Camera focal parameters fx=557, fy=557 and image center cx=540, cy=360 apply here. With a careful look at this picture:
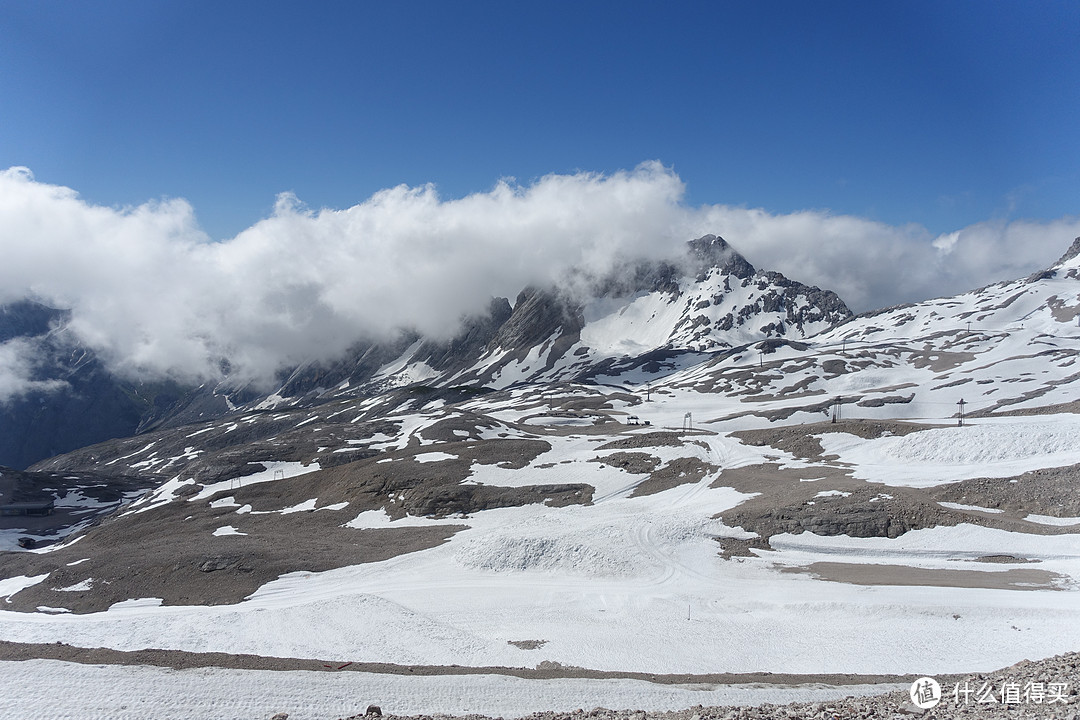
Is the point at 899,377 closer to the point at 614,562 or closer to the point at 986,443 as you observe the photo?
the point at 986,443

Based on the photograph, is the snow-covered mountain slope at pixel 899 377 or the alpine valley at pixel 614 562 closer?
the alpine valley at pixel 614 562

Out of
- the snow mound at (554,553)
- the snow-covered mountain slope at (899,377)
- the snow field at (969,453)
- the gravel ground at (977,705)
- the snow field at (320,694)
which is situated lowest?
the snow field at (320,694)

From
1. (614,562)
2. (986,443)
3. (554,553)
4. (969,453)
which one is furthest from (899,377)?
(554,553)

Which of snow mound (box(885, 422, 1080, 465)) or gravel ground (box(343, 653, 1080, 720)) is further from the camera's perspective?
snow mound (box(885, 422, 1080, 465))

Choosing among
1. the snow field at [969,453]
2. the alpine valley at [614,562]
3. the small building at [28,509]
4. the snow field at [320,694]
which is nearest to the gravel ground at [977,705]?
the snow field at [320,694]

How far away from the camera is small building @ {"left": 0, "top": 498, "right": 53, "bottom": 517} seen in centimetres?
10169

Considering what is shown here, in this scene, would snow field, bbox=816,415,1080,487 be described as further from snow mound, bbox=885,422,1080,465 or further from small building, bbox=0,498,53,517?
small building, bbox=0,498,53,517

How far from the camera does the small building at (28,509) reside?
10169 cm

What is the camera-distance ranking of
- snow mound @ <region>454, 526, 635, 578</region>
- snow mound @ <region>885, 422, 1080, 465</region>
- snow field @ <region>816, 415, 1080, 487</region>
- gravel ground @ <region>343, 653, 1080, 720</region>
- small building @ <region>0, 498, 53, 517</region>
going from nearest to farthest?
1. gravel ground @ <region>343, 653, 1080, 720</region>
2. snow mound @ <region>454, 526, 635, 578</region>
3. snow field @ <region>816, 415, 1080, 487</region>
4. snow mound @ <region>885, 422, 1080, 465</region>
5. small building @ <region>0, 498, 53, 517</region>

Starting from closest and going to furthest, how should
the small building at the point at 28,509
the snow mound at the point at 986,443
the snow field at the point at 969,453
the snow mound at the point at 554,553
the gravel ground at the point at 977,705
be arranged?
the gravel ground at the point at 977,705 → the snow mound at the point at 554,553 → the snow field at the point at 969,453 → the snow mound at the point at 986,443 → the small building at the point at 28,509

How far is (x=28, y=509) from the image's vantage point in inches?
4080

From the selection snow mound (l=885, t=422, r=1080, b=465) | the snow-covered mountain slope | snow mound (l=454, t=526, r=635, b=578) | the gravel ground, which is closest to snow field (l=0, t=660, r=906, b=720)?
the gravel ground

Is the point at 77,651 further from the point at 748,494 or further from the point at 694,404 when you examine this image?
the point at 694,404

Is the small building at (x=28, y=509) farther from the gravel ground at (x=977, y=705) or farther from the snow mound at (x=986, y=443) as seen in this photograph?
the snow mound at (x=986, y=443)
